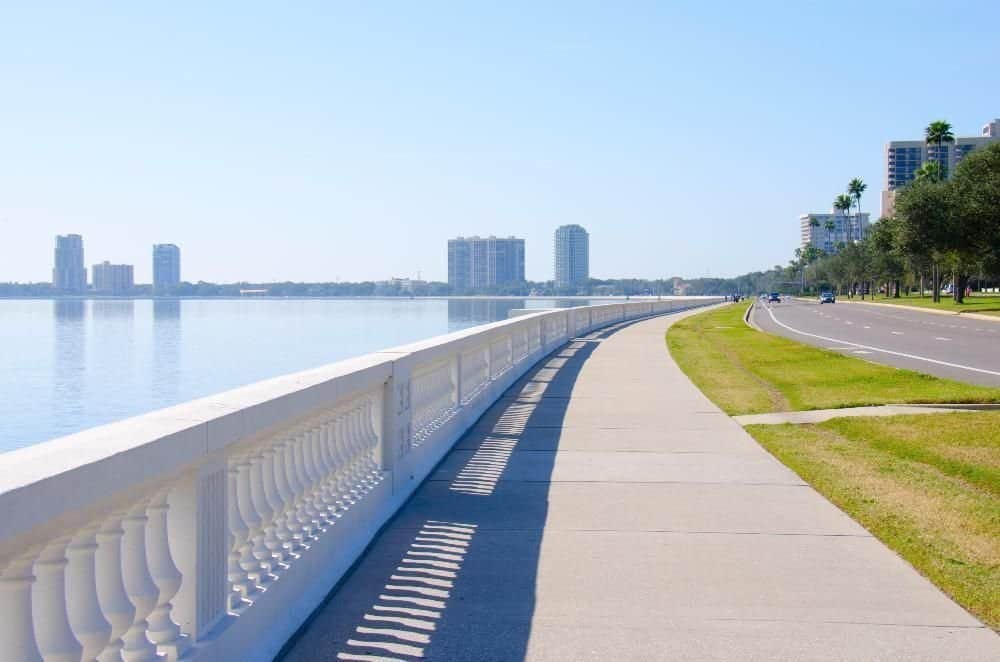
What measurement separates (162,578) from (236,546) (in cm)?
95

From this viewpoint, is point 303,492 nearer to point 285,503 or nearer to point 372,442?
point 285,503

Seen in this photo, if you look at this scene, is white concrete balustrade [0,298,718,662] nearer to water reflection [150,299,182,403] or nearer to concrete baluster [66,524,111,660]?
concrete baluster [66,524,111,660]

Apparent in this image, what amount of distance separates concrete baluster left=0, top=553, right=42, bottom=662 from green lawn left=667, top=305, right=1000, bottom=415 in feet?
44.3

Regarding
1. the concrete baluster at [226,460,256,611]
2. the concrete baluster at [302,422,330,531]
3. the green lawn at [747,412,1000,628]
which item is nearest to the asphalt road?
the green lawn at [747,412,1000,628]

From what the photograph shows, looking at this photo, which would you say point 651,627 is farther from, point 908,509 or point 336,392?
point 908,509

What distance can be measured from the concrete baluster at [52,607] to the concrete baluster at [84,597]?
0.36ft

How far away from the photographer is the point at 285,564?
5.69 metres

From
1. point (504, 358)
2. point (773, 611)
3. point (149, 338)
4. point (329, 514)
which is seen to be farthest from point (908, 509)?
point (149, 338)

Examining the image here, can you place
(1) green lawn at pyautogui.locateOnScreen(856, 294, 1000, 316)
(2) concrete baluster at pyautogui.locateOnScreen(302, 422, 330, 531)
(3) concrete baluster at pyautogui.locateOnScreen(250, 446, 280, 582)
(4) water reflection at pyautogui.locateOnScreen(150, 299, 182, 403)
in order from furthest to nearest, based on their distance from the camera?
(1) green lawn at pyautogui.locateOnScreen(856, 294, 1000, 316) → (4) water reflection at pyautogui.locateOnScreen(150, 299, 182, 403) → (2) concrete baluster at pyautogui.locateOnScreen(302, 422, 330, 531) → (3) concrete baluster at pyautogui.locateOnScreen(250, 446, 280, 582)

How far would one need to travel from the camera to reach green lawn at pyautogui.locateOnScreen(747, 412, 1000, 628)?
23.1 ft

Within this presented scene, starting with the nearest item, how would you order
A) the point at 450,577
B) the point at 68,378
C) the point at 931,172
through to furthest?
the point at 450,577
the point at 68,378
the point at 931,172

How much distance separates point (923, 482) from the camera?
993 cm

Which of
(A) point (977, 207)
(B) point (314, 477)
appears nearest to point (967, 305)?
(A) point (977, 207)

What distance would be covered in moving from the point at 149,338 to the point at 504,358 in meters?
34.4
